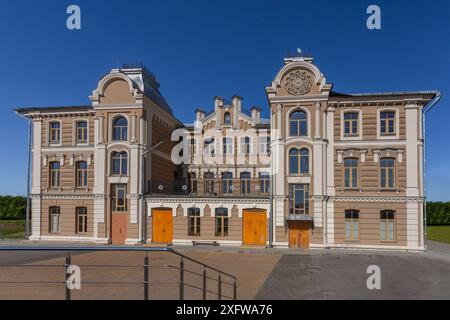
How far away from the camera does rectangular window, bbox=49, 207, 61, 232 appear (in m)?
30.9

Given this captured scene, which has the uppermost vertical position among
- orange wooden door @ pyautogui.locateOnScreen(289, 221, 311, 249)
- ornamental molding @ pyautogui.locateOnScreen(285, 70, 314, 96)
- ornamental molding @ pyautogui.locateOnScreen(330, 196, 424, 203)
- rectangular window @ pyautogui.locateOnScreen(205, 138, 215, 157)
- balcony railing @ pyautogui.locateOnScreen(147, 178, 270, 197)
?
ornamental molding @ pyautogui.locateOnScreen(285, 70, 314, 96)

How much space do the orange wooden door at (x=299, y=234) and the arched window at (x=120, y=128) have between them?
48.8ft

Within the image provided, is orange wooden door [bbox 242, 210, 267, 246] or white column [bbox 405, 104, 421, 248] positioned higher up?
white column [bbox 405, 104, 421, 248]

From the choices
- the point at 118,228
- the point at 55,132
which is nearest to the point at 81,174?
the point at 55,132

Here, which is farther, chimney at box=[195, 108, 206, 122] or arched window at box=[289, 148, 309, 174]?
chimney at box=[195, 108, 206, 122]

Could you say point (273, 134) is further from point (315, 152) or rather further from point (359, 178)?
point (359, 178)

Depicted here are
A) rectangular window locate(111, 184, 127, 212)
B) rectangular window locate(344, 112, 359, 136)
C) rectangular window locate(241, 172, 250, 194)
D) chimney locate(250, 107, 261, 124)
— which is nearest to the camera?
rectangular window locate(344, 112, 359, 136)

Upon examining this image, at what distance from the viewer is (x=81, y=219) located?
30.6 m

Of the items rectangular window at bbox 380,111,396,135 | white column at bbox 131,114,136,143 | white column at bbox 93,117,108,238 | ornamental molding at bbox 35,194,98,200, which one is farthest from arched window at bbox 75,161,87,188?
rectangular window at bbox 380,111,396,135

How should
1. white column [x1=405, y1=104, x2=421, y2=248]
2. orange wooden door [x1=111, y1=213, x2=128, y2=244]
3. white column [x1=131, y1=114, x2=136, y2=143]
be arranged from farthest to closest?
1. white column [x1=131, y1=114, x2=136, y2=143]
2. orange wooden door [x1=111, y1=213, x2=128, y2=244]
3. white column [x1=405, y1=104, x2=421, y2=248]

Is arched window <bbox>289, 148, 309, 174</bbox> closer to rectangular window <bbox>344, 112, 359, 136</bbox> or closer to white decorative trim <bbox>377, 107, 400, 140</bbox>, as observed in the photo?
rectangular window <bbox>344, 112, 359, 136</bbox>

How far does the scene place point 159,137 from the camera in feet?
108

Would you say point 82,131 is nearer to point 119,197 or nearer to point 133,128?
point 133,128

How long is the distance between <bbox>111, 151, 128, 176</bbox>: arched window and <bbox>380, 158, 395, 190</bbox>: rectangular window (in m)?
19.4
